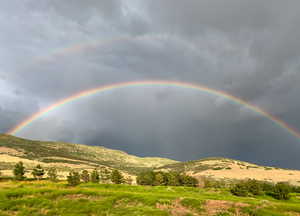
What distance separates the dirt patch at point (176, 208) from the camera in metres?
24.3

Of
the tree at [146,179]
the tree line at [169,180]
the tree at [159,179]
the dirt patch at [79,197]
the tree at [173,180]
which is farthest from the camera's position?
the tree at [146,179]

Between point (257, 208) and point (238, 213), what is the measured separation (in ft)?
11.3

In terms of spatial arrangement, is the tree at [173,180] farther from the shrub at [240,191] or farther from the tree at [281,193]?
the tree at [281,193]

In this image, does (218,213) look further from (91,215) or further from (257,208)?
(91,215)

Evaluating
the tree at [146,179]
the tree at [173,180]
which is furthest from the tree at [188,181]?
the tree at [146,179]

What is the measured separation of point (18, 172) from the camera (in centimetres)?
7350

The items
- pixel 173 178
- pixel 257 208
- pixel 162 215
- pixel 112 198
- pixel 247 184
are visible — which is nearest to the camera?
pixel 162 215

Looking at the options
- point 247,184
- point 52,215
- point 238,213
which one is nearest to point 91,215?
point 52,215

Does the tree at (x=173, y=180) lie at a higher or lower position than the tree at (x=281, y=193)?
higher

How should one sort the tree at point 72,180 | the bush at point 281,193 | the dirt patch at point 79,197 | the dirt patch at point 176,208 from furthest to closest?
the tree at point 72,180
the bush at point 281,193
the dirt patch at point 79,197
the dirt patch at point 176,208

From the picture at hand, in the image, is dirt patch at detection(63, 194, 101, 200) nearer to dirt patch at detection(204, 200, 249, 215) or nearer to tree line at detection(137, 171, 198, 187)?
dirt patch at detection(204, 200, 249, 215)

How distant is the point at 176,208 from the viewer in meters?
26.0

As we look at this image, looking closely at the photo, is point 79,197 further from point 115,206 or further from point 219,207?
point 219,207

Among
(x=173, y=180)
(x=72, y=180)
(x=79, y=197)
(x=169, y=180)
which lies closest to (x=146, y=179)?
(x=169, y=180)
